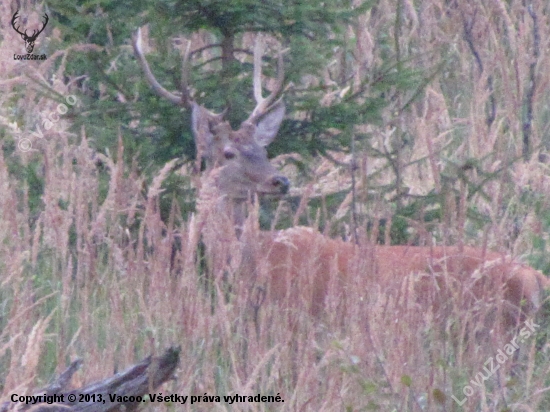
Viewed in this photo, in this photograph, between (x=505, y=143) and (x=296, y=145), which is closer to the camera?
(x=296, y=145)

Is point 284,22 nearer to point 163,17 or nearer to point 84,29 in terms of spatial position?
point 163,17

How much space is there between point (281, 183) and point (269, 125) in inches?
12.3

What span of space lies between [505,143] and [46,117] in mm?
3541

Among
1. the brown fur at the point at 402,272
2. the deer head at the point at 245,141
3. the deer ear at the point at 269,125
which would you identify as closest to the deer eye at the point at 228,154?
the deer head at the point at 245,141

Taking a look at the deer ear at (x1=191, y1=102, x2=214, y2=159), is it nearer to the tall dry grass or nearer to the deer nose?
the deer nose

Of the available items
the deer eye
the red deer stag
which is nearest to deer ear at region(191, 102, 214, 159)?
the red deer stag

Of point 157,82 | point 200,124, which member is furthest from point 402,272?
point 157,82

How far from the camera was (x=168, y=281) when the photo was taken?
319cm

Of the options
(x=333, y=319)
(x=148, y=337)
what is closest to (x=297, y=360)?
(x=333, y=319)

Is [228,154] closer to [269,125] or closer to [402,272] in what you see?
[269,125]

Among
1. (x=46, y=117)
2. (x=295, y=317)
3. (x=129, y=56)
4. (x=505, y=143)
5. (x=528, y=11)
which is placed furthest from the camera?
(x=528, y=11)

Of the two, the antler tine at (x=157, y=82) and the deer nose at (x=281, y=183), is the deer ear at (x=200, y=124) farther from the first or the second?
the deer nose at (x=281, y=183)

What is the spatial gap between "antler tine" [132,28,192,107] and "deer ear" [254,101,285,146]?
44cm

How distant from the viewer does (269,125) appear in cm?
508
